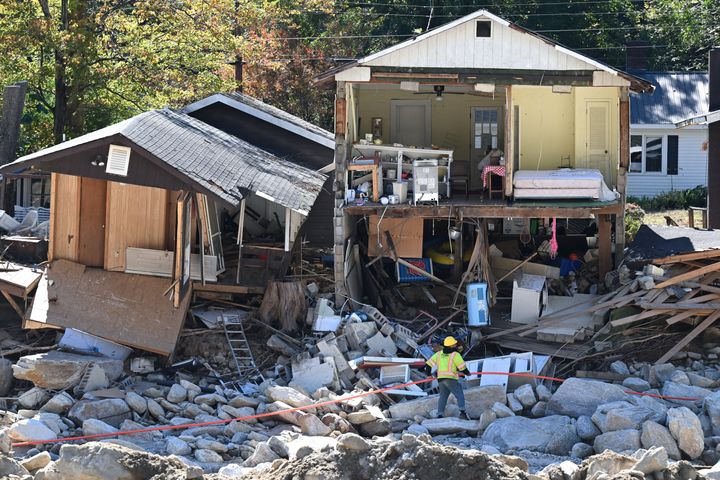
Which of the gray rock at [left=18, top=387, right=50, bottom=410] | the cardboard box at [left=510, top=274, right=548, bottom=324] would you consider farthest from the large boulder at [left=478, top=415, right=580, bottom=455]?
the gray rock at [left=18, top=387, right=50, bottom=410]

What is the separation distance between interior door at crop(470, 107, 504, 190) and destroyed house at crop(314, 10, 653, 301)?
2.30ft

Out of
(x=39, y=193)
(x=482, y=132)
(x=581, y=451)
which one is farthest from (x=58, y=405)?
(x=39, y=193)

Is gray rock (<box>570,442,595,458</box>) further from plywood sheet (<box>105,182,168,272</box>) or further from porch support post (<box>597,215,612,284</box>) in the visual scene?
plywood sheet (<box>105,182,168,272</box>)

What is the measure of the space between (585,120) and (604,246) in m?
2.69

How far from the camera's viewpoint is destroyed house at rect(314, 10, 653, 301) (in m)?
22.8

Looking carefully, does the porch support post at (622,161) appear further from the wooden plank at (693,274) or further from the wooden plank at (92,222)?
the wooden plank at (92,222)

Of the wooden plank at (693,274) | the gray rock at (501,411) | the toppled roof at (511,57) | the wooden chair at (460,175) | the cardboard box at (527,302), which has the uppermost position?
the toppled roof at (511,57)

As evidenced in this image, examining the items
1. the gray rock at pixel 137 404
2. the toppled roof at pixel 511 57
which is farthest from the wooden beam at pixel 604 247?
the gray rock at pixel 137 404

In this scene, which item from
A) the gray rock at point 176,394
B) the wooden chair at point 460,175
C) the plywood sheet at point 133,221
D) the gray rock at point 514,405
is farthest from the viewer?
the wooden chair at point 460,175

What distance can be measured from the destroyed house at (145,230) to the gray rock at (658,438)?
744 centimetres

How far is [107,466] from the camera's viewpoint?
41.7 feet

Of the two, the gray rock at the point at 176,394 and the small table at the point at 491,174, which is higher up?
the small table at the point at 491,174

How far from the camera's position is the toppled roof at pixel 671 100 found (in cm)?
3834

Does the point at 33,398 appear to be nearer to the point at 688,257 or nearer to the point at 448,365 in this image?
the point at 448,365
